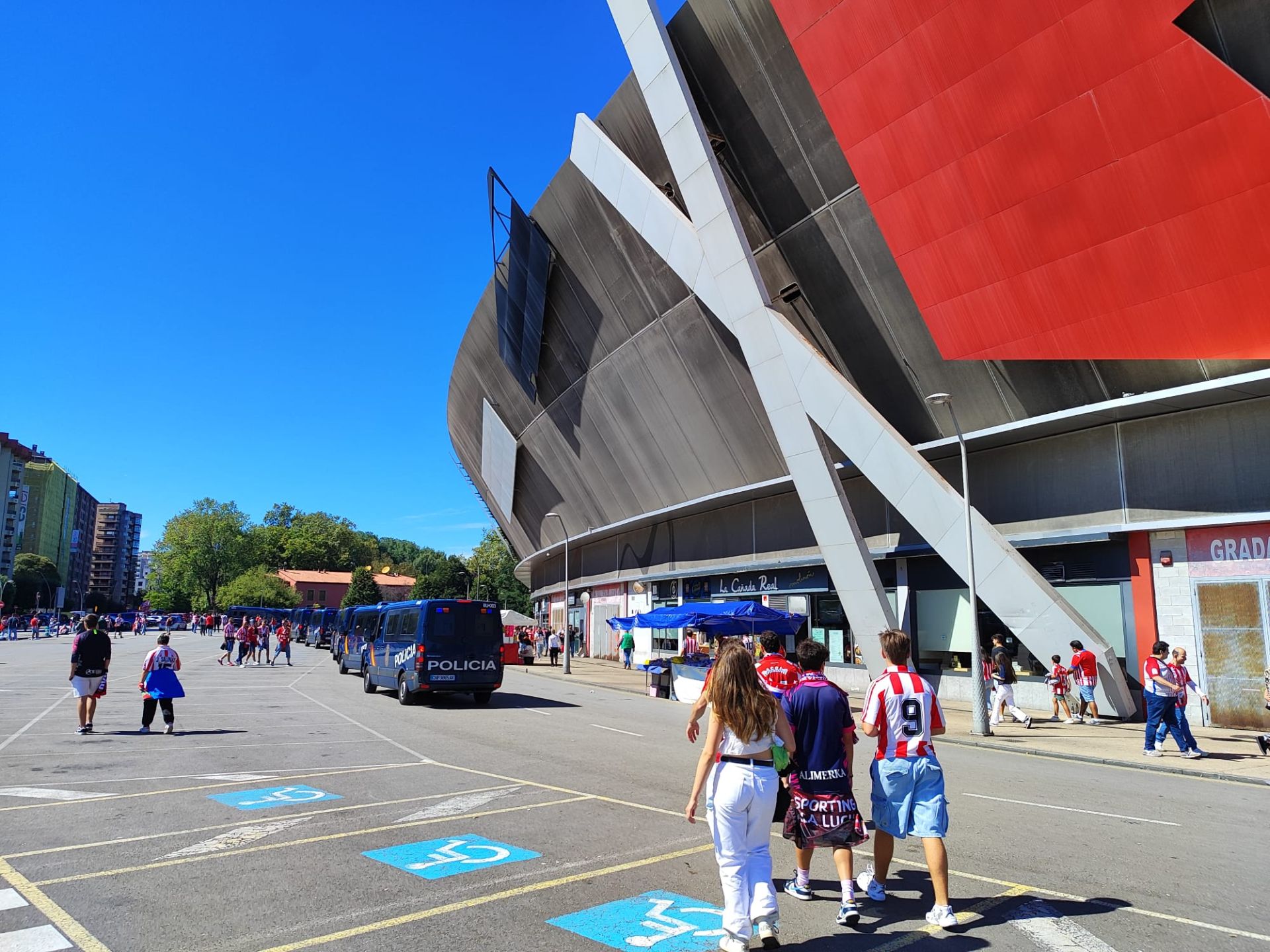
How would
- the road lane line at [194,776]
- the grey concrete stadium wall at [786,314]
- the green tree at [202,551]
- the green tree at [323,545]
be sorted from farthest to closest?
the green tree at [323,545] → the green tree at [202,551] → the grey concrete stadium wall at [786,314] → the road lane line at [194,776]

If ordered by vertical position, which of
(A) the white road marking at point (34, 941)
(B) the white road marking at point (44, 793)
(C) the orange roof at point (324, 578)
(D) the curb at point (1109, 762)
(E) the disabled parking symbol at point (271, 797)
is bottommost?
(D) the curb at point (1109, 762)

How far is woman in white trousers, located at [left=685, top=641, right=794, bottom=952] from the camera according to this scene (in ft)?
15.5

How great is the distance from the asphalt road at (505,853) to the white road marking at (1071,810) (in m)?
0.05

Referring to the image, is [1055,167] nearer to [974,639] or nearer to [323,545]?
[974,639]

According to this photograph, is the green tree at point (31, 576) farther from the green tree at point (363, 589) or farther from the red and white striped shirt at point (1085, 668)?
the red and white striped shirt at point (1085, 668)

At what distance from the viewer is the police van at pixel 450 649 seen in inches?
763

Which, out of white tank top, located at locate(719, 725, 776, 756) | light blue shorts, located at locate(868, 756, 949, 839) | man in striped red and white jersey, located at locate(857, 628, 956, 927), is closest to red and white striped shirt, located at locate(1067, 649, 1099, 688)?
man in striped red and white jersey, located at locate(857, 628, 956, 927)

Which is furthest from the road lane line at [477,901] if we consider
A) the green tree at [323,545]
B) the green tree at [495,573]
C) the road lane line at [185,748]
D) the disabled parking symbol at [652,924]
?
the green tree at [323,545]

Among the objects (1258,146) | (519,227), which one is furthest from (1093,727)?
(519,227)

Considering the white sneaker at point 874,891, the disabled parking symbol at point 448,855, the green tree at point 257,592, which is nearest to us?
the white sneaker at point 874,891

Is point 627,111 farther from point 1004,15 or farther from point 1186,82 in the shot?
point 1186,82

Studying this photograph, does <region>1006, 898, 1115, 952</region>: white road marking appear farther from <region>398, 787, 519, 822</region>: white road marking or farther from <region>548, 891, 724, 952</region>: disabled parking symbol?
<region>398, 787, 519, 822</region>: white road marking

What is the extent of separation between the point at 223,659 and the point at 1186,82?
41.2 meters

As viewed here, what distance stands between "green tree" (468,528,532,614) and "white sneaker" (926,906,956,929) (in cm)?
9559
